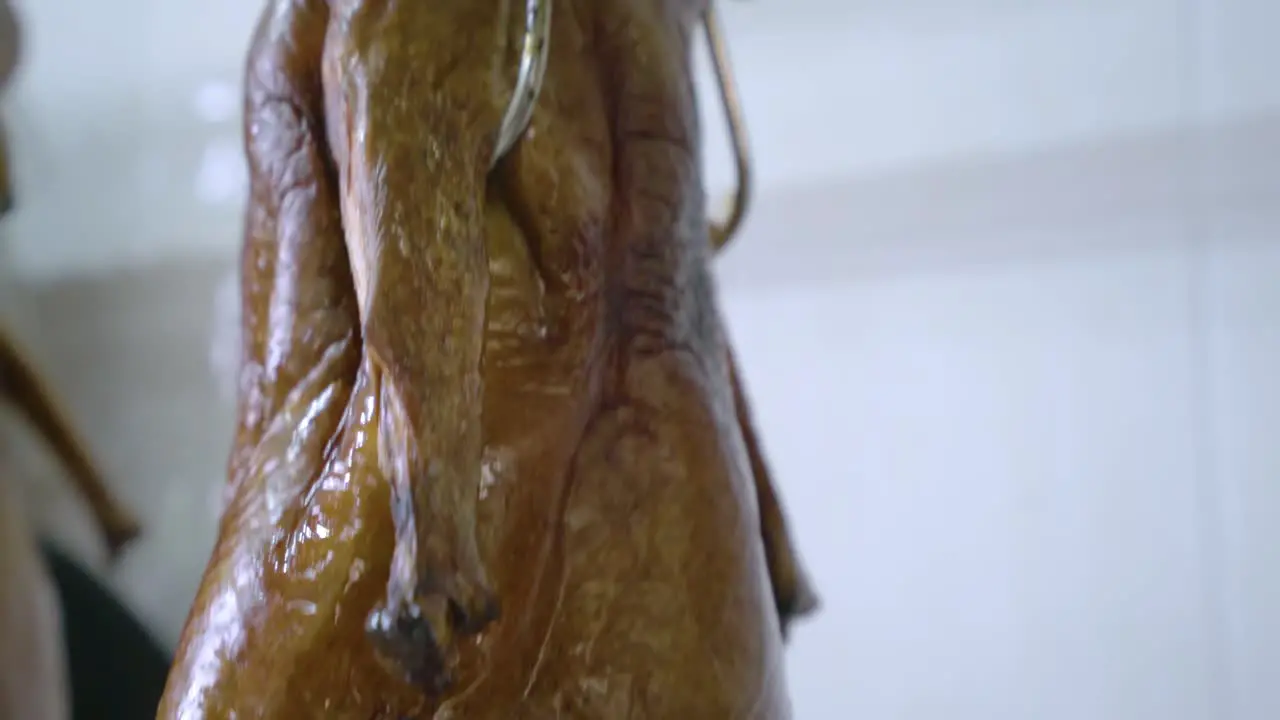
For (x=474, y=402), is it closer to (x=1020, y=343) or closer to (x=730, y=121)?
(x=730, y=121)

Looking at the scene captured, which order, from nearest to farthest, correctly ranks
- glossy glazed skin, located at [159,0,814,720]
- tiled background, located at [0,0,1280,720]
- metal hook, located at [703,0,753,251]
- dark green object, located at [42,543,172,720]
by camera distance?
glossy glazed skin, located at [159,0,814,720] → metal hook, located at [703,0,753,251] → tiled background, located at [0,0,1280,720] → dark green object, located at [42,543,172,720]

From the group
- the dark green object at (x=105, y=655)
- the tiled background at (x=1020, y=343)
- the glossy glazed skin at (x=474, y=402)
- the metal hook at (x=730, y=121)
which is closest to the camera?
the glossy glazed skin at (x=474, y=402)

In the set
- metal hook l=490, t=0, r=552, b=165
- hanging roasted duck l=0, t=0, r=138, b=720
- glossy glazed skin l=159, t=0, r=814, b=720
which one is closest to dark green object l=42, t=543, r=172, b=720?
hanging roasted duck l=0, t=0, r=138, b=720

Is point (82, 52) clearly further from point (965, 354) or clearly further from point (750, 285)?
point (965, 354)

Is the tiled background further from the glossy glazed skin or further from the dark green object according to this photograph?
the glossy glazed skin

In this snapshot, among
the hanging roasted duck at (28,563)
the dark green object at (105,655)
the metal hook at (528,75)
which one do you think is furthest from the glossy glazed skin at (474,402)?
the dark green object at (105,655)

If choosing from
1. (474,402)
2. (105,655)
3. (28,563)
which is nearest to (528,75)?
(474,402)

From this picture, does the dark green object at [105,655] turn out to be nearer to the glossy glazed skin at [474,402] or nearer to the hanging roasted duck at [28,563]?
the hanging roasted duck at [28,563]
